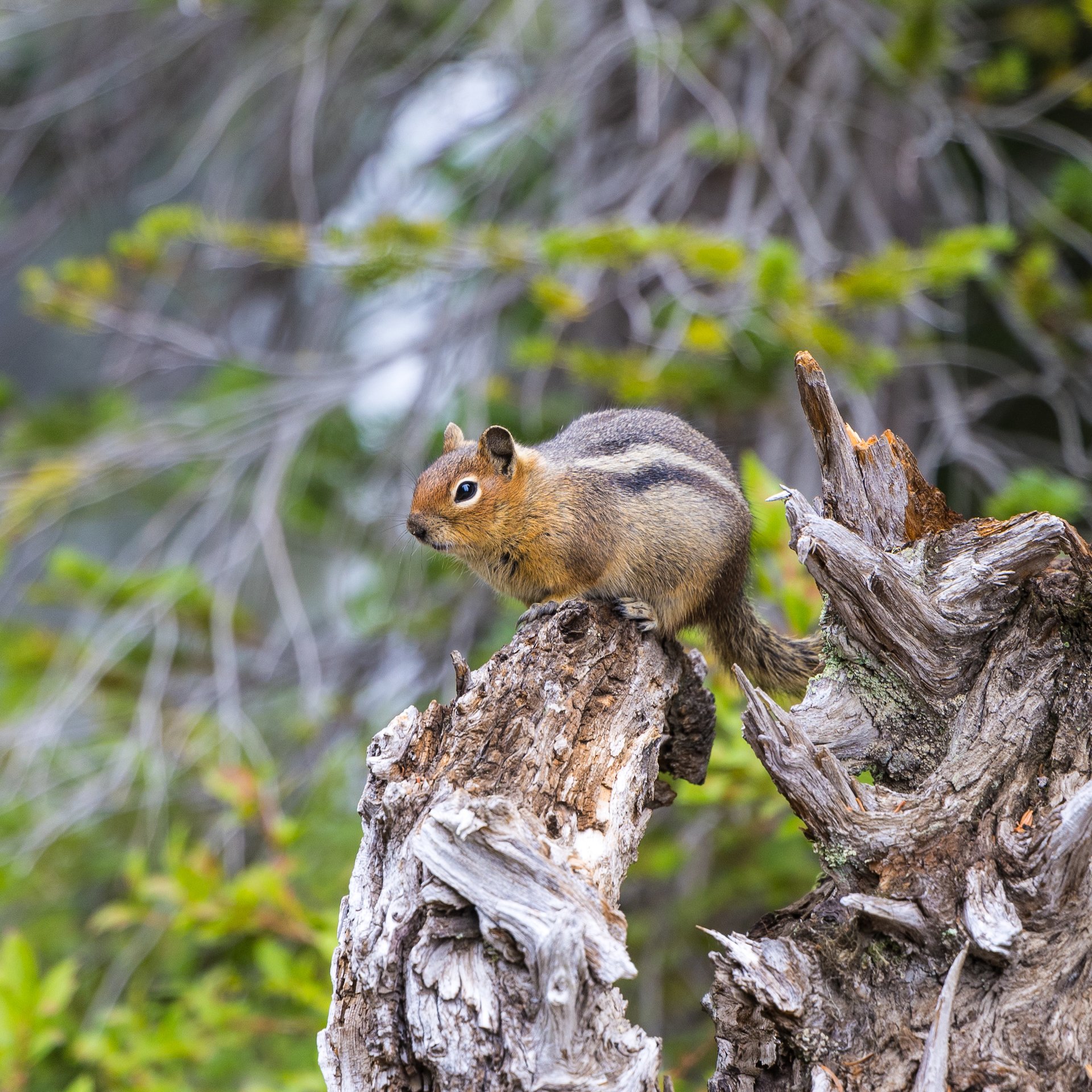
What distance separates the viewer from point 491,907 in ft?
4.91

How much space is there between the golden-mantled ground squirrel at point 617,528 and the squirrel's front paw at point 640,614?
0.12 metres

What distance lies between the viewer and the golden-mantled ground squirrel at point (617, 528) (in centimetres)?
264

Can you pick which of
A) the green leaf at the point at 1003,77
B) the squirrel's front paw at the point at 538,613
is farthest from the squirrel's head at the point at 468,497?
the green leaf at the point at 1003,77

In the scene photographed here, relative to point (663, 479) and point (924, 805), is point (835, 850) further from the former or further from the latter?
point (663, 479)

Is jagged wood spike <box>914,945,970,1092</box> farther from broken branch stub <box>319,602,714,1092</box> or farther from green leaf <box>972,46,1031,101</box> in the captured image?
green leaf <box>972,46,1031,101</box>

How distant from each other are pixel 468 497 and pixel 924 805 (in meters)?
1.46

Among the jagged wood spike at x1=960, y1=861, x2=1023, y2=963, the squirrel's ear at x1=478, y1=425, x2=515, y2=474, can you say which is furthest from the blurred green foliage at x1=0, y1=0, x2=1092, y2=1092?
the jagged wood spike at x1=960, y1=861, x2=1023, y2=963

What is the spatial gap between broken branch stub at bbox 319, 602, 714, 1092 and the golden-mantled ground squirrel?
80 centimetres

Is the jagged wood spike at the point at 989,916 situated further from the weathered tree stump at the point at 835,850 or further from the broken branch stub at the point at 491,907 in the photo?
the broken branch stub at the point at 491,907

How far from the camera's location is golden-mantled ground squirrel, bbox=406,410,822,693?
8.66ft

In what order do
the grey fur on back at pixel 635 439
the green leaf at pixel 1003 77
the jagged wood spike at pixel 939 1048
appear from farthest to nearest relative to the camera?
the green leaf at pixel 1003 77, the grey fur on back at pixel 635 439, the jagged wood spike at pixel 939 1048

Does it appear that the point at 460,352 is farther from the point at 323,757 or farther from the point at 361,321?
the point at 323,757

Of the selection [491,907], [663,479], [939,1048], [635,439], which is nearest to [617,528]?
[663,479]

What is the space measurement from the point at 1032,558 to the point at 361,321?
361 cm
